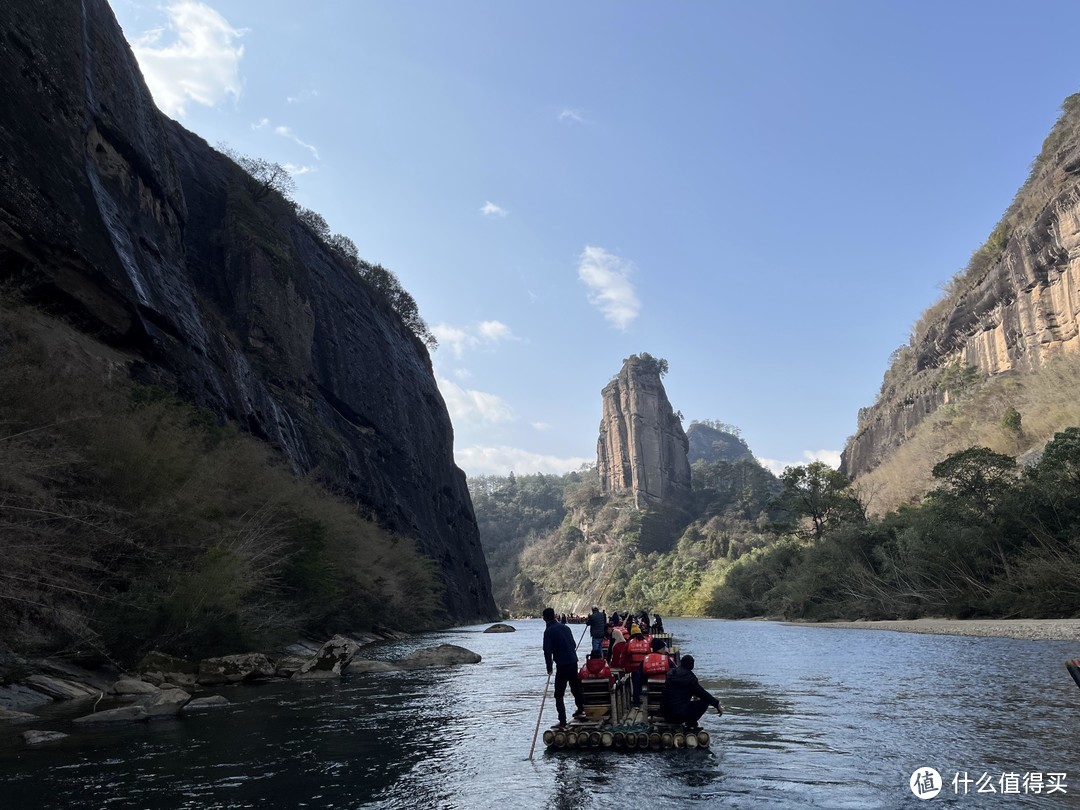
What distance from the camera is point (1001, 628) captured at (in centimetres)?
3188

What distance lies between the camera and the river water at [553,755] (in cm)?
842

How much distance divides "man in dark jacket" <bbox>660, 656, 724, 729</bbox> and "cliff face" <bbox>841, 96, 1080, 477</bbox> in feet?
224

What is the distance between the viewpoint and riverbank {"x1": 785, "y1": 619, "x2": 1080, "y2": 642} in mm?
27281

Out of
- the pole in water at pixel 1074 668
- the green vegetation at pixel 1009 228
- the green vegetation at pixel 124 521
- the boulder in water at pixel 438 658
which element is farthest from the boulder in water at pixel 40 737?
the green vegetation at pixel 1009 228

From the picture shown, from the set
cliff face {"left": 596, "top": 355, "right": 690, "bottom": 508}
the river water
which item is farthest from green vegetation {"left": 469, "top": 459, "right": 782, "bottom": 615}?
the river water

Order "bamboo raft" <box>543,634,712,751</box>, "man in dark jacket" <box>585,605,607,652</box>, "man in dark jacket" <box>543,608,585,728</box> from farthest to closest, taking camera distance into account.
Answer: "man in dark jacket" <box>585,605,607,652</box>, "man in dark jacket" <box>543,608,585,728</box>, "bamboo raft" <box>543,634,712,751</box>

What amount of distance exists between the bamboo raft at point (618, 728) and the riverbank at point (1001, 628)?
22.5 meters

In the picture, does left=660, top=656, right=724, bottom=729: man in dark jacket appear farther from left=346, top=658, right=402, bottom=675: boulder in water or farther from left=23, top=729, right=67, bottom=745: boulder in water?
left=346, top=658, right=402, bottom=675: boulder in water

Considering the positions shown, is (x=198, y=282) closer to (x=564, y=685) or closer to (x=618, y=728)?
(x=564, y=685)

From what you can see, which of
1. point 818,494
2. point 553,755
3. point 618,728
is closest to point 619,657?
point 618,728

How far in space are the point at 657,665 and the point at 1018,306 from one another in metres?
77.8

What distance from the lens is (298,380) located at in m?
57.8

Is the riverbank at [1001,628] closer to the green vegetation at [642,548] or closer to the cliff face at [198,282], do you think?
the cliff face at [198,282]

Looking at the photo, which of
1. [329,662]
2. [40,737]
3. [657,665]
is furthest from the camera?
[329,662]
